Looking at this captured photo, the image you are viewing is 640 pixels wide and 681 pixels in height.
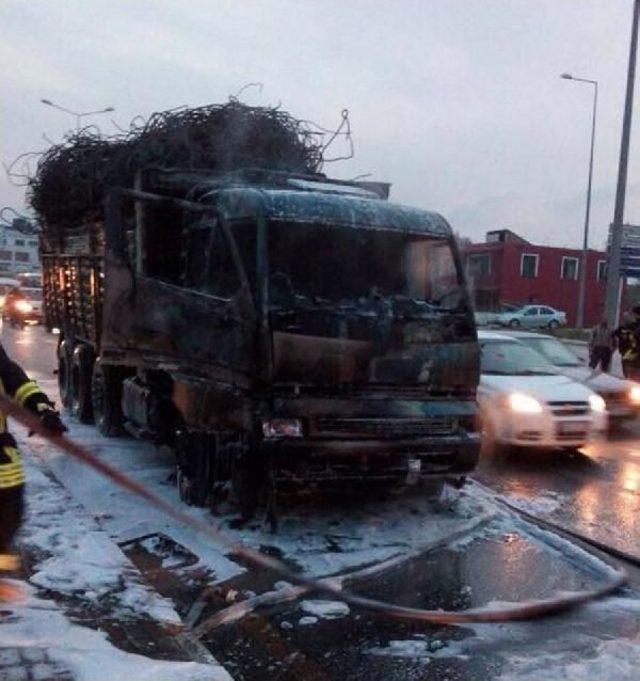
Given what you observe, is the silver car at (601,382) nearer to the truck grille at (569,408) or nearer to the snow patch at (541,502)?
the truck grille at (569,408)

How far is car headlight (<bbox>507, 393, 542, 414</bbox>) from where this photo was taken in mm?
9936

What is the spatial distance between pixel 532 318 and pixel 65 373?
3819 centimetres

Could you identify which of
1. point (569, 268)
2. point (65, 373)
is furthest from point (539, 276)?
point (65, 373)

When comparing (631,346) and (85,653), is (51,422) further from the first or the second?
(631,346)

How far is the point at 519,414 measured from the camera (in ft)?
32.6

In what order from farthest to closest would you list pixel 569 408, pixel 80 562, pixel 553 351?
1. pixel 553 351
2. pixel 569 408
3. pixel 80 562

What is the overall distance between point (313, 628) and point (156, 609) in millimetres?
851

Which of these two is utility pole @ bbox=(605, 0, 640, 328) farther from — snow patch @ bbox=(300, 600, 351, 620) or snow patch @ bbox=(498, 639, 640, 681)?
snow patch @ bbox=(498, 639, 640, 681)

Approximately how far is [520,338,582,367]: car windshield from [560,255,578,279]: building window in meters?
46.7

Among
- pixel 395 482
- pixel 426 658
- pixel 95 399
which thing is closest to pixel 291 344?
pixel 395 482

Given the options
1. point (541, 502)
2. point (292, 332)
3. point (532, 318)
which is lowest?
point (532, 318)

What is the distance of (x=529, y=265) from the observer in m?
57.3

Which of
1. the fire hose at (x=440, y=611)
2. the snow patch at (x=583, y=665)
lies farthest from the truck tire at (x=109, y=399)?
the snow patch at (x=583, y=665)

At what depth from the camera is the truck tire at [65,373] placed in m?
12.3
